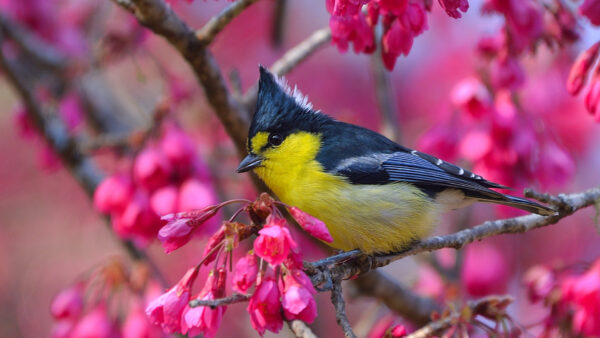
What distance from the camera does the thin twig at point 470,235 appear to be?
7.77 feet

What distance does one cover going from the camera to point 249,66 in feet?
17.1

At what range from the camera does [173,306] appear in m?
1.92

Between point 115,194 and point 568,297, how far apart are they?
6.41ft

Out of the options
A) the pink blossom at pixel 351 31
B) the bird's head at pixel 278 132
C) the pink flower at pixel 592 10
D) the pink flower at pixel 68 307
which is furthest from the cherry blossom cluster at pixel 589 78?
the pink flower at pixel 68 307

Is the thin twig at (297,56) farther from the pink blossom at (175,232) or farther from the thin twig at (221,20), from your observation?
the pink blossom at (175,232)

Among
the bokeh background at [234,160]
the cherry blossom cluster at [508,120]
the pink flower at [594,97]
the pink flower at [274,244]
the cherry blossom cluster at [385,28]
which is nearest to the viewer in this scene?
the pink flower at [274,244]

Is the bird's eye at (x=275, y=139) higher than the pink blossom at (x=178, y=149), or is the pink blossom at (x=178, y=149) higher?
the pink blossom at (x=178, y=149)

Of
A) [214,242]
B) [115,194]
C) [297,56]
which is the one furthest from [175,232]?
[297,56]

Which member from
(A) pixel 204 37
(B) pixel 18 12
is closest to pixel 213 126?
(B) pixel 18 12

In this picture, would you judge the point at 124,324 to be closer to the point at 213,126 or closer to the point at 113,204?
the point at 113,204

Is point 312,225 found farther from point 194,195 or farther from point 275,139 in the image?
point 194,195

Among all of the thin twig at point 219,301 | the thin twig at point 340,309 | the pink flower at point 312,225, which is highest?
the pink flower at point 312,225

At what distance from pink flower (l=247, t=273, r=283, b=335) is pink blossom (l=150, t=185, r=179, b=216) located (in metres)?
1.17

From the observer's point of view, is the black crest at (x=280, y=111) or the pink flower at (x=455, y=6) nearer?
the pink flower at (x=455, y=6)
